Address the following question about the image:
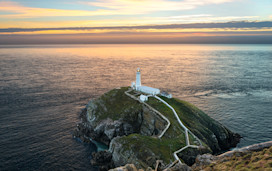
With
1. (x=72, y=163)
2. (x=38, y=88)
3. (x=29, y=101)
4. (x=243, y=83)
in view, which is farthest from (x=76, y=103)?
(x=243, y=83)

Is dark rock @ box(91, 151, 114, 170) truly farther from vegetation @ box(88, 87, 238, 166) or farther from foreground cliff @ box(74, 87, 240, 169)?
vegetation @ box(88, 87, 238, 166)

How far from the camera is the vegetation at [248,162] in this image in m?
25.3

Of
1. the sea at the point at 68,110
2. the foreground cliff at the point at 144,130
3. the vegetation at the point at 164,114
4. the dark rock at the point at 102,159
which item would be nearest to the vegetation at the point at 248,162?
the foreground cliff at the point at 144,130

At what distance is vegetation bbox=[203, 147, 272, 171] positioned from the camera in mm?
25328

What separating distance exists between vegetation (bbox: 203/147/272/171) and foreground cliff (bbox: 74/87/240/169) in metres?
14.8

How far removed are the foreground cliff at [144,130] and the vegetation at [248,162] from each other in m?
14.8

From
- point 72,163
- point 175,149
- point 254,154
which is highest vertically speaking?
point 254,154

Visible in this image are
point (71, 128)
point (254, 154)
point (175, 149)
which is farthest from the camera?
point (71, 128)

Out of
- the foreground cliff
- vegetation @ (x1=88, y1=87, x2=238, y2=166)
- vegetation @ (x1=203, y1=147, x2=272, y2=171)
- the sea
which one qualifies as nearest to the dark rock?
the foreground cliff

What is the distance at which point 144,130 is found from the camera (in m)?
58.8

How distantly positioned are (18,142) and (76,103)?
108 feet

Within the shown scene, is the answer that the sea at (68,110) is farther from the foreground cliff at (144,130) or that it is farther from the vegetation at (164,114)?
the vegetation at (164,114)

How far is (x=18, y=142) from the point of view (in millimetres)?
55875

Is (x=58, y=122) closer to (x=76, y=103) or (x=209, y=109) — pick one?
(x=76, y=103)
